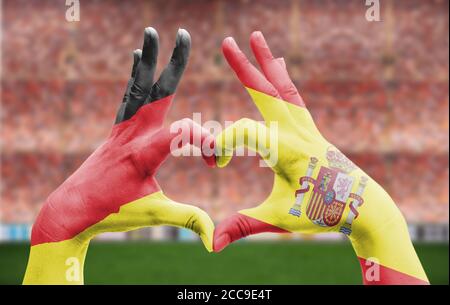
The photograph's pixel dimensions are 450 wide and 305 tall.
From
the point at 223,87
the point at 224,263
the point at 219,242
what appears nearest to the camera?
the point at 219,242

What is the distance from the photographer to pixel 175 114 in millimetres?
3201

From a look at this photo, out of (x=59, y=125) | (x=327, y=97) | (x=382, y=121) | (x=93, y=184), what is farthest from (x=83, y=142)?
(x=93, y=184)

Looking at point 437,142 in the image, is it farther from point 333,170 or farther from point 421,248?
point 333,170

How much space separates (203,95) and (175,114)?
0.18 m

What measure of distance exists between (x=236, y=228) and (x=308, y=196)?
0.13 metres

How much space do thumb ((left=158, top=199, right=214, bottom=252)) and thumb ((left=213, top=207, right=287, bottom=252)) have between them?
13 mm

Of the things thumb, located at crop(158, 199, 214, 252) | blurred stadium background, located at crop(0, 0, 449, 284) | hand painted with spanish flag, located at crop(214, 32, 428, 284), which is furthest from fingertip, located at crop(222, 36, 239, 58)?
blurred stadium background, located at crop(0, 0, 449, 284)

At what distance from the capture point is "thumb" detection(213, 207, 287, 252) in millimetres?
1039

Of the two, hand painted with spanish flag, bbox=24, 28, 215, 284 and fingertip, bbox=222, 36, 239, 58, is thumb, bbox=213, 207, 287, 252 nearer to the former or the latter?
hand painted with spanish flag, bbox=24, 28, 215, 284

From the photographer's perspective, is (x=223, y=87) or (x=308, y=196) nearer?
(x=308, y=196)

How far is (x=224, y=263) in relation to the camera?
8.94ft

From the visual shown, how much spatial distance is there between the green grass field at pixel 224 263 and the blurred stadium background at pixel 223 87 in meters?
0.13

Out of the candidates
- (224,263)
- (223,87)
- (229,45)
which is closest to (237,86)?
(223,87)

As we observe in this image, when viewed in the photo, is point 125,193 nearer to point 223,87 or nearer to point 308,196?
point 308,196
